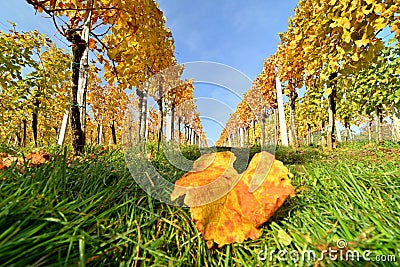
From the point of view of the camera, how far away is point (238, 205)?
43.6 inches

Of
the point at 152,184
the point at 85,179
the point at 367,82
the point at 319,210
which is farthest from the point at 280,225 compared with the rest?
the point at 367,82

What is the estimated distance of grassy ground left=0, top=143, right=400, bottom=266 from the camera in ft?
2.47

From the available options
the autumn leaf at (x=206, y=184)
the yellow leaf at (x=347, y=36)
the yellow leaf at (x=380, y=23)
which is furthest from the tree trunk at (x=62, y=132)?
the yellow leaf at (x=380, y=23)

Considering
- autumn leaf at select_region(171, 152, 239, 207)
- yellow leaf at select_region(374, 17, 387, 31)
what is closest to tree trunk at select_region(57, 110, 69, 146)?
autumn leaf at select_region(171, 152, 239, 207)

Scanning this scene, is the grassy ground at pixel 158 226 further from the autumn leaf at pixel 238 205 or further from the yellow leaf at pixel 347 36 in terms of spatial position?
the yellow leaf at pixel 347 36

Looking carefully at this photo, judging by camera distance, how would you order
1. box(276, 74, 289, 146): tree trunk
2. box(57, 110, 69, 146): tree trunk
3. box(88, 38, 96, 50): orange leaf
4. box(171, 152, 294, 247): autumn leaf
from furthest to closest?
box(276, 74, 289, 146): tree trunk < box(57, 110, 69, 146): tree trunk < box(88, 38, 96, 50): orange leaf < box(171, 152, 294, 247): autumn leaf

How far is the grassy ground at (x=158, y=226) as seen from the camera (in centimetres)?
75

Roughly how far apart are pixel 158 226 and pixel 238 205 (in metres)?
0.44

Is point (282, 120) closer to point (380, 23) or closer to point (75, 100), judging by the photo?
point (380, 23)

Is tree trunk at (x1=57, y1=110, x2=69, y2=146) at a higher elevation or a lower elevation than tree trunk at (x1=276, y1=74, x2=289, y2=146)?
lower

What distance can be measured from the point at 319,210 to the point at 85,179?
4.67 ft

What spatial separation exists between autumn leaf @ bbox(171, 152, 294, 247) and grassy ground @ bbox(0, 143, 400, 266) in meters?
0.08

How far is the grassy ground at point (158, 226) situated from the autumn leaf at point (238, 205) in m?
0.08

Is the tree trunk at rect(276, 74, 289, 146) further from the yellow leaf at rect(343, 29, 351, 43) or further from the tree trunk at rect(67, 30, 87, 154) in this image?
the tree trunk at rect(67, 30, 87, 154)
